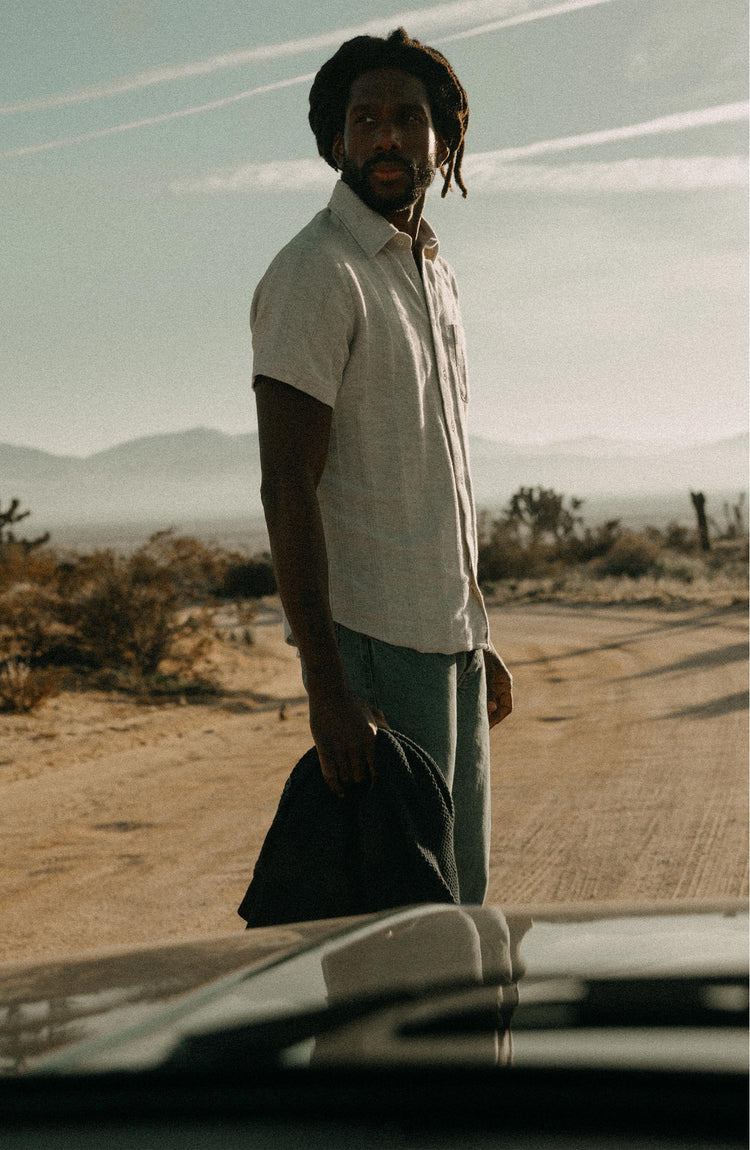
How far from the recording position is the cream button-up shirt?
200 centimetres

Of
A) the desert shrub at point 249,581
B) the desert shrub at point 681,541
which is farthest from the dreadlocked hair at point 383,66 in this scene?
the desert shrub at point 681,541

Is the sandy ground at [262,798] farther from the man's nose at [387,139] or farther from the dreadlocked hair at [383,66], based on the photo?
the dreadlocked hair at [383,66]

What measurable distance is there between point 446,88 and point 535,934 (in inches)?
72.9

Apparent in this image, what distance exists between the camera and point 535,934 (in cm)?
138

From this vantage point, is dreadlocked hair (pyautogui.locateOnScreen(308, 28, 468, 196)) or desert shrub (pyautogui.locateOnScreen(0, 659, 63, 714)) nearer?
dreadlocked hair (pyautogui.locateOnScreen(308, 28, 468, 196))

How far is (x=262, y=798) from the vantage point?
6.38 m

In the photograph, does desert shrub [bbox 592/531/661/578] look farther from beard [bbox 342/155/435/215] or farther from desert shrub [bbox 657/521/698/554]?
beard [bbox 342/155/435/215]

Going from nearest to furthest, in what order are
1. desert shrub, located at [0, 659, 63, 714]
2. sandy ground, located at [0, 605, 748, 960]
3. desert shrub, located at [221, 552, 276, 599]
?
sandy ground, located at [0, 605, 748, 960] → desert shrub, located at [0, 659, 63, 714] → desert shrub, located at [221, 552, 276, 599]

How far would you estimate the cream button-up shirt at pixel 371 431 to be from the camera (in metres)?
2.00

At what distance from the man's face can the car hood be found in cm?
145

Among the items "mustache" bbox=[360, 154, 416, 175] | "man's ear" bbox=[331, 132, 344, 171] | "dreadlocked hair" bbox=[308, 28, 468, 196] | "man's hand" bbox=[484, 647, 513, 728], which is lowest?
"man's hand" bbox=[484, 647, 513, 728]

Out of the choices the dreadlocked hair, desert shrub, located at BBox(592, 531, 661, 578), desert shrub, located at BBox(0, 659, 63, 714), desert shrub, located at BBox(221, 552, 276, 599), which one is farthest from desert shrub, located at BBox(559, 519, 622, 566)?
the dreadlocked hair

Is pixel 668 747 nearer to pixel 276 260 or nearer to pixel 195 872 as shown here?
pixel 195 872

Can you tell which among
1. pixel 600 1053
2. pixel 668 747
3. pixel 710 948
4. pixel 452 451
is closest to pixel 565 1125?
pixel 600 1053
